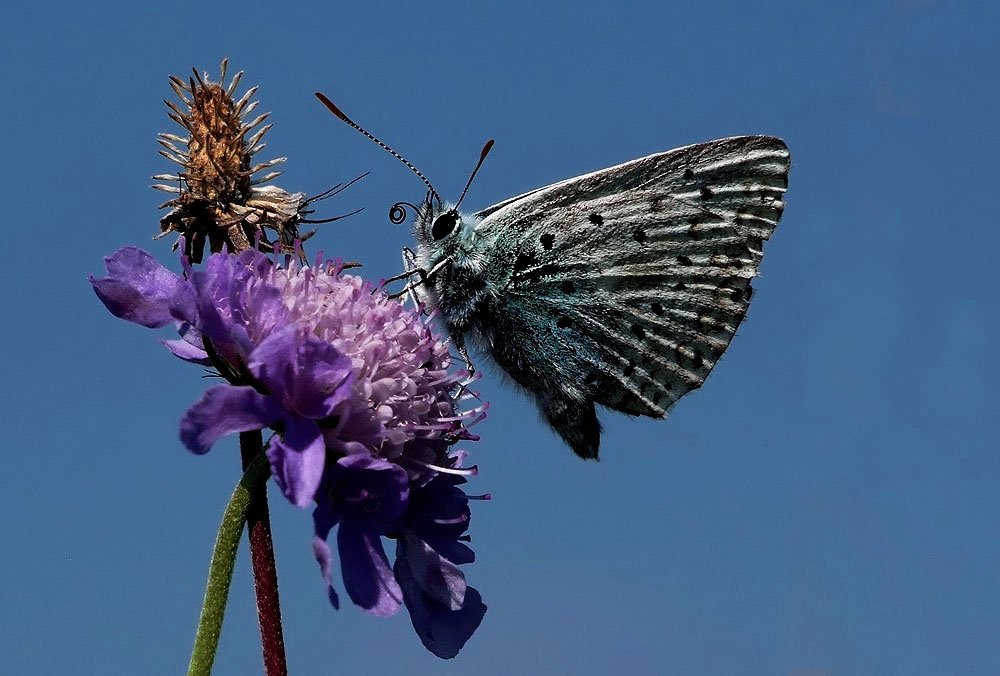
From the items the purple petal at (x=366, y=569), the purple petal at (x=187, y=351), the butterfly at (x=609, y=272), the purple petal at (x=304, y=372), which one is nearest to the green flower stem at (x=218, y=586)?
the purple petal at (x=304, y=372)

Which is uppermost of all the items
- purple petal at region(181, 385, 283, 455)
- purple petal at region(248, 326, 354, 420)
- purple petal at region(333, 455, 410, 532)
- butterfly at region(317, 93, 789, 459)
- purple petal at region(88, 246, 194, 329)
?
butterfly at region(317, 93, 789, 459)

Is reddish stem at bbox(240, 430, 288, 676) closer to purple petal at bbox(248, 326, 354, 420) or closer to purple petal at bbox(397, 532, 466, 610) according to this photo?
purple petal at bbox(248, 326, 354, 420)

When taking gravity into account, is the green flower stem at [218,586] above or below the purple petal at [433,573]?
below

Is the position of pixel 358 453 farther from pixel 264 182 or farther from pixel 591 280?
pixel 591 280

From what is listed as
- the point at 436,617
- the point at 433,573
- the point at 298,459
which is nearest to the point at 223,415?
the point at 298,459

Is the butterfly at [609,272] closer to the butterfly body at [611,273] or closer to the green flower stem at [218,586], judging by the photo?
the butterfly body at [611,273]

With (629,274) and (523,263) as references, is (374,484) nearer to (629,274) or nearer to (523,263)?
(523,263)

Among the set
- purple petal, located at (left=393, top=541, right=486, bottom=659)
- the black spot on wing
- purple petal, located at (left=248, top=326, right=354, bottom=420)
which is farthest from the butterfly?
purple petal, located at (left=248, top=326, right=354, bottom=420)
